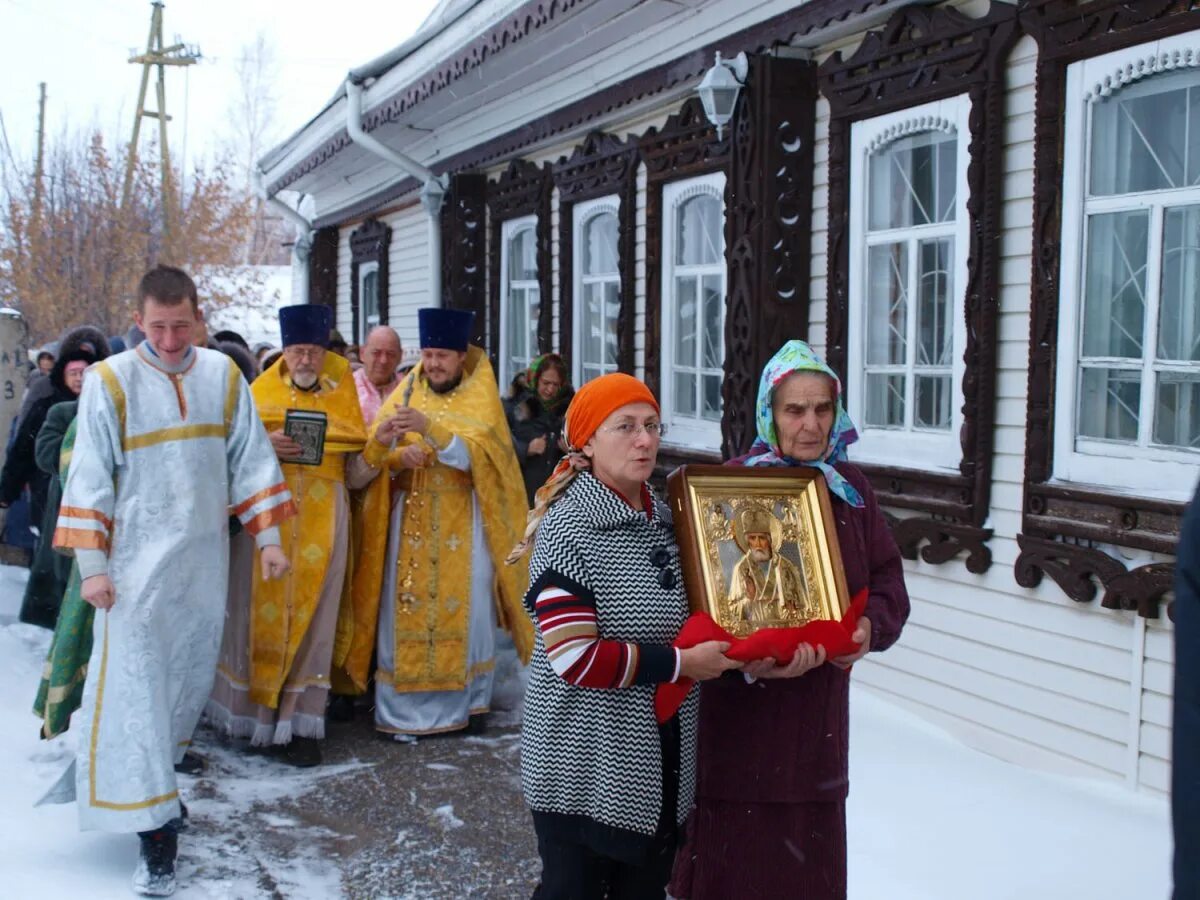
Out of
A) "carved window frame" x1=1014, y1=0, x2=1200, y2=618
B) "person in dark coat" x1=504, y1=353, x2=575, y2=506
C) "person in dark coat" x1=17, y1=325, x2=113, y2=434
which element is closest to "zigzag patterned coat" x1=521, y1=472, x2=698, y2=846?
"carved window frame" x1=1014, y1=0, x2=1200, y2=618

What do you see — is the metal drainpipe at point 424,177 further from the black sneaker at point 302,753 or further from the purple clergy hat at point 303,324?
the black sneaker at point 302,753

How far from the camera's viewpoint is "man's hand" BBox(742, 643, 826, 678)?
9.10 feet

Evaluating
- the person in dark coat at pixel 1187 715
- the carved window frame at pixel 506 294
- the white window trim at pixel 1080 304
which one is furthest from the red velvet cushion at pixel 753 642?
the carved window frame at pixel 506 294

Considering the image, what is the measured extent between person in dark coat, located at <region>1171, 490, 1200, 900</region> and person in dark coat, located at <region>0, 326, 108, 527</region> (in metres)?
5.69

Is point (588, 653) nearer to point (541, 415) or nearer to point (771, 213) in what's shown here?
point (771, 213)

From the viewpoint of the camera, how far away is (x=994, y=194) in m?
5.28

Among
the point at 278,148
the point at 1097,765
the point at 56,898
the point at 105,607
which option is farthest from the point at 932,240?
the point at 278,148

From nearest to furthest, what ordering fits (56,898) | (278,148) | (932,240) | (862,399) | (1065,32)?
(56,898), (1065,32), (932,240), (862,399), (278,148)

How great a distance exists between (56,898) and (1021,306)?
4.14 m

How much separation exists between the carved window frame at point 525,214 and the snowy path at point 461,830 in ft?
16.5

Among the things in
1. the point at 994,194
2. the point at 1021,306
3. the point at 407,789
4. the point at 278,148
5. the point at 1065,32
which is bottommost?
the point at 407,789

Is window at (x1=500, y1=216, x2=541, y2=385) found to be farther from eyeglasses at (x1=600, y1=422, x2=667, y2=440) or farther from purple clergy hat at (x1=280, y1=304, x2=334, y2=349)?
eyeglasses at (x1=600, y1=422, x2=667, y2=440)

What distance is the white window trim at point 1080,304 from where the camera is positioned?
179 inches

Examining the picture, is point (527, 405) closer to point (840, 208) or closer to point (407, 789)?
point (840, 208)
